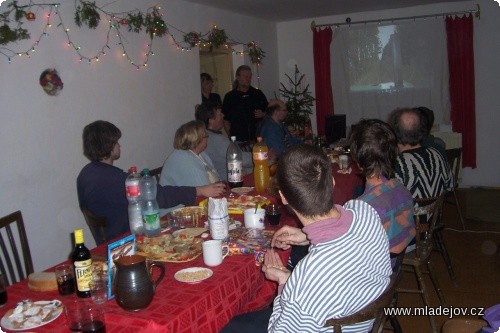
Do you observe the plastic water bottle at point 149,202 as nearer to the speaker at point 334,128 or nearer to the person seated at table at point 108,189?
the person seated at table at point 108,189

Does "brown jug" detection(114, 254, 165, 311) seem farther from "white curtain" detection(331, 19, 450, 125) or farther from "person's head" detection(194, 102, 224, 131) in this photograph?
"white curtain" detection(331, 19, 450, 125)

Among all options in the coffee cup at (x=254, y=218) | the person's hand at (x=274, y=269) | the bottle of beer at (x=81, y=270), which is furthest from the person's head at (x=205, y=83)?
the bottle of beer at (x=81, y=270)

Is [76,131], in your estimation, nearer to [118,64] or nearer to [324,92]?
[118,64]

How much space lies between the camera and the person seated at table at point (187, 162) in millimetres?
2906

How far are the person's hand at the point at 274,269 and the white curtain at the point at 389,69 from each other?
5520 mm

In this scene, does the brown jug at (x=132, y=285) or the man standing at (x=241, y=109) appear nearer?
the brown jug at (x=132, y=285)

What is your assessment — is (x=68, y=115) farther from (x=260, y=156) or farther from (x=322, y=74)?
(x=322, y=74)

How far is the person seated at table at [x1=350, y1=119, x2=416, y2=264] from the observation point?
2004mm

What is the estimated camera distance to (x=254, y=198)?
101 inches

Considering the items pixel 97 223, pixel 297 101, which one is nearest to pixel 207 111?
pixel 97 223

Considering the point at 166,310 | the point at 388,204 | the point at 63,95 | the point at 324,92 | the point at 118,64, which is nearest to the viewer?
the point at 166,310

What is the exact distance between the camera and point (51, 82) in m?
3.30

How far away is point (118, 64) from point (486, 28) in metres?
4.91

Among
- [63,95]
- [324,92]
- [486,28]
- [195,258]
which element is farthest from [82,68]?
[486,28]
